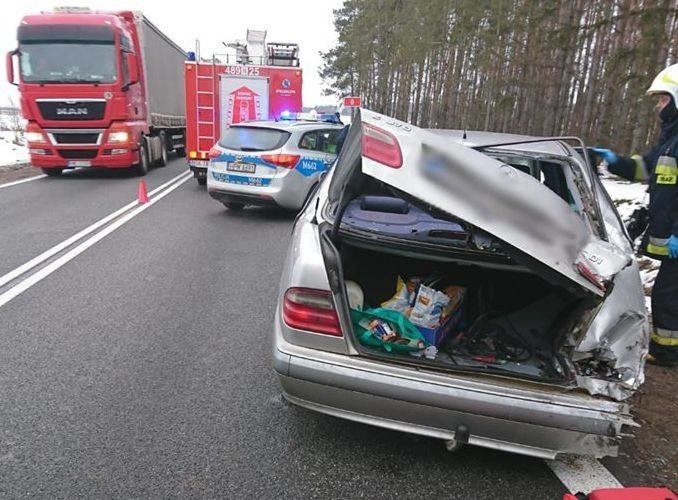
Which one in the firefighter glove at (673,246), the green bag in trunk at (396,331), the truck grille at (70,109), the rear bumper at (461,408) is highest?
the truck grille at (70,109)

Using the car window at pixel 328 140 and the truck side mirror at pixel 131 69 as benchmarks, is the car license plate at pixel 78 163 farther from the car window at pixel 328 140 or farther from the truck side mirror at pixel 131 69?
the car window at pixel 328 140

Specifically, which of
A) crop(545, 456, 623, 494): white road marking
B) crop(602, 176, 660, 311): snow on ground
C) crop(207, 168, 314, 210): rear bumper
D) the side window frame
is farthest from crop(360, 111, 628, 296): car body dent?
the side window frame

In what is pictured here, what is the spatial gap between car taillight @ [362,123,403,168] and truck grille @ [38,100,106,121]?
433 inches

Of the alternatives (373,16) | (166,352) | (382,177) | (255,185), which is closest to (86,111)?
(255,185)

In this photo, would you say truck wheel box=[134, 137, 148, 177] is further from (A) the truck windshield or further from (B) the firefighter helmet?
(B) the firefighter helmet

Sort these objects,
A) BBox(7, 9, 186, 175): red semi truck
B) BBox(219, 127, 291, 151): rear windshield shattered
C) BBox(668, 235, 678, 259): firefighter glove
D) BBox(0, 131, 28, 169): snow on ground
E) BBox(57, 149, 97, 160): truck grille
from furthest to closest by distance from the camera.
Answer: BBox(0, 131, 28, 169): snow on ground → BBox(57, 149, 97, 160): truck grille → BBox(7, 9, 186, 175): red semi truck → BBox(219, 127, 291, 151): rear windshield shattered → BBox(668, 235, 678, 259): firefighter glove

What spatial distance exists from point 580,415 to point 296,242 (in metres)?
1.62

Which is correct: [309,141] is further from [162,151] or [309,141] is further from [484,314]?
[162,151]

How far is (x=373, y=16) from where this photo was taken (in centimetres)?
4200

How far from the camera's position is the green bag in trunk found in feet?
8.37

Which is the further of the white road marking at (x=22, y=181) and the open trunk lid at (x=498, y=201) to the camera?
the white road marking at (x=22, y=181)

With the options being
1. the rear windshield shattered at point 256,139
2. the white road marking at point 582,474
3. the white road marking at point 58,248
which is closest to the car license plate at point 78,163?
the white road marking at point 58,248

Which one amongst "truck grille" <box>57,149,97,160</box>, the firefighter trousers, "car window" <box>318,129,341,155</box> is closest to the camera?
the firefighter trousers

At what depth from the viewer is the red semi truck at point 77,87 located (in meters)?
11.1
